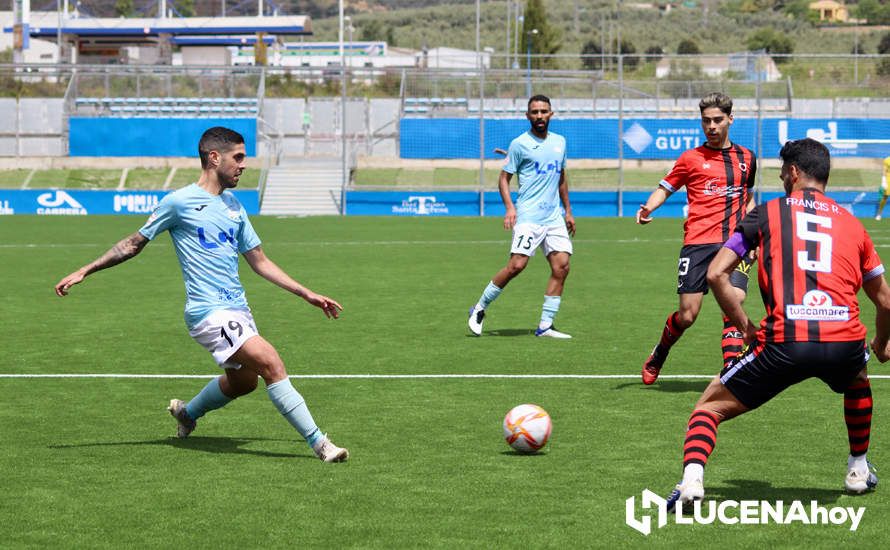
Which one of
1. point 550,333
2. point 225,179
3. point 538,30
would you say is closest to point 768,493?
point 225,179

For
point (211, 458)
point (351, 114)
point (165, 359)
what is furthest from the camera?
point (351, 114)

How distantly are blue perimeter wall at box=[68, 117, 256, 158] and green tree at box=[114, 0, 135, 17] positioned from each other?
81991 millimetres

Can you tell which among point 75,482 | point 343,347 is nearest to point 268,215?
point 343,347

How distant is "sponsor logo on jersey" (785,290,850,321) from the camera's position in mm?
5918

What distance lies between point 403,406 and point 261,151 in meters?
37.4

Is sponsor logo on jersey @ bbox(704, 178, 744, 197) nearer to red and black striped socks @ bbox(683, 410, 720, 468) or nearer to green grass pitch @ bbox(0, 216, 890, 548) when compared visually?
green grass pitch @ bbox(0, 216, 890, 548)

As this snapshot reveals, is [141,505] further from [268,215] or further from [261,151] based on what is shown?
[261,151]

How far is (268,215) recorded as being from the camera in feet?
127

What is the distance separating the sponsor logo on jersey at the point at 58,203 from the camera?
39281mm

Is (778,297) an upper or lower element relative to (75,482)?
upper

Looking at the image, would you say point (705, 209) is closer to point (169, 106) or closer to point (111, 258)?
point (111, 258)

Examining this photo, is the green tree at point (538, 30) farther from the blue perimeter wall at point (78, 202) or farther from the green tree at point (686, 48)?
the blue perimeter wall at point (78, 202)

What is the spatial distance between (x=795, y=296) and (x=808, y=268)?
14 centimetres

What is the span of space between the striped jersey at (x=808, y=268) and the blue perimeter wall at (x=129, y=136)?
127 ft
